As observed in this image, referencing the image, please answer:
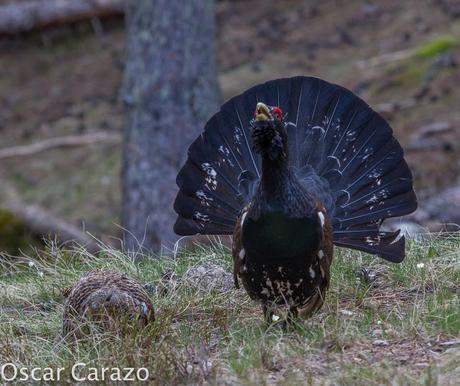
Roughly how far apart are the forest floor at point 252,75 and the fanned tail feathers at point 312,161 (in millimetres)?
5164

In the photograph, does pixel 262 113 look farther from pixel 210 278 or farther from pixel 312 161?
pixel 210 278

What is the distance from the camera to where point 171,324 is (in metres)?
5.29

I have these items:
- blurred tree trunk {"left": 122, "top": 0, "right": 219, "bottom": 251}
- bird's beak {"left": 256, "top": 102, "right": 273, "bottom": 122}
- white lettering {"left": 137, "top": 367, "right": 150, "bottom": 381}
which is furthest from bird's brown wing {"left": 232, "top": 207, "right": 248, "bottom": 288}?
blurred tree trunk {"left": 122, "top": 0, "right": 219, "bottom": 251}

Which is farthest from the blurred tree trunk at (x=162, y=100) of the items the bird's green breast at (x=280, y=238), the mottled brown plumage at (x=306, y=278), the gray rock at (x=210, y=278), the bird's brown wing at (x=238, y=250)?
the bird's green breast at (x=280, y=238)

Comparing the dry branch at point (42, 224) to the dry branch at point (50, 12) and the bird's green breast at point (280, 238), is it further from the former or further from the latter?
the dry branch at point (50, 12)

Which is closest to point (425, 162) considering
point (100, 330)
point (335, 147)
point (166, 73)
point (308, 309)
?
point (166, 73)

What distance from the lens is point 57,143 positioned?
50.1ft

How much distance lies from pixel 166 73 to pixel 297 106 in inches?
143

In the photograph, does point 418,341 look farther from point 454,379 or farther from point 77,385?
point 77,385

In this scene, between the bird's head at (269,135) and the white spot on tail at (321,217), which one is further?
the white spot on tail at (321,217)

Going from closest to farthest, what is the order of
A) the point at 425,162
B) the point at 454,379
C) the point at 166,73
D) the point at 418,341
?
the point at 454,379, the point at 418,341, the point at 166,73, the point at 425,162

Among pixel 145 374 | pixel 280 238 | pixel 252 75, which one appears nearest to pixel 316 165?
pixel 280 238

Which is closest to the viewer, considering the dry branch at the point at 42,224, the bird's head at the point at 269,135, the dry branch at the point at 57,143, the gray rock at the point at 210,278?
the bird's head at the point at 269,135

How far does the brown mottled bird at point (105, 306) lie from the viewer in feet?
16.2
